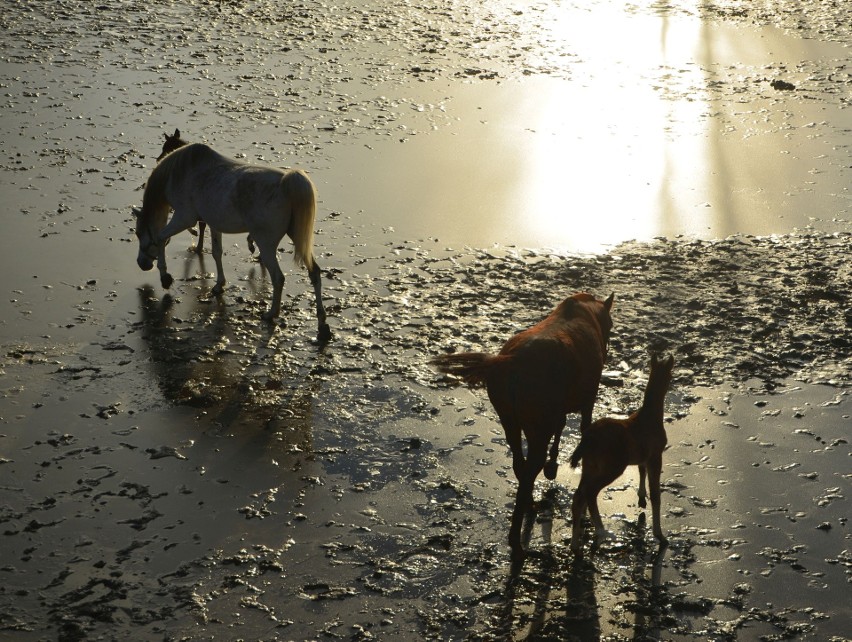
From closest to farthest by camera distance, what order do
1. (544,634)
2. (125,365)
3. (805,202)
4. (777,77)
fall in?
(544,634) < (125,365) < (805,202) < (777,77)

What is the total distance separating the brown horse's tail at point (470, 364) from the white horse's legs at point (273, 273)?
8.82 ft

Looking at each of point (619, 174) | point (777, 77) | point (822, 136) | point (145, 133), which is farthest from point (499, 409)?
point (777, 77)

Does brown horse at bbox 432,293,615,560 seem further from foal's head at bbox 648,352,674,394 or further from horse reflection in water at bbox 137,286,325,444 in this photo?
horse reflection in water at bbox 137,286,325,444

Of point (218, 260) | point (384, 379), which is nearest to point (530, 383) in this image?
point (384, 379)

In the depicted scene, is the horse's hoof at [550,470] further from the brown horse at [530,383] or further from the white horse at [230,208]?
the white horse at [230,208]

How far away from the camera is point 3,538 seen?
5.21 meters

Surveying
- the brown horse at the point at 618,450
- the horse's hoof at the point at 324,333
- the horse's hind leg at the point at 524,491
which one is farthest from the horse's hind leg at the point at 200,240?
the brown horse at the point at 618,450

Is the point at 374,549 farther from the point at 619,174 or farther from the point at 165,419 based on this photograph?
the point at 619,174

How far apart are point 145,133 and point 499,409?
7341 mm

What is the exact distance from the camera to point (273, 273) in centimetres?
757

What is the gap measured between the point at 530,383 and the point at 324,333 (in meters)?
2.76

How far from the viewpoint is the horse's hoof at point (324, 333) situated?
7.44 metres

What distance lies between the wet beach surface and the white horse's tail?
1.91 feet

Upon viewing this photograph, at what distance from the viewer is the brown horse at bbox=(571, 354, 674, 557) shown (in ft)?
16.5
